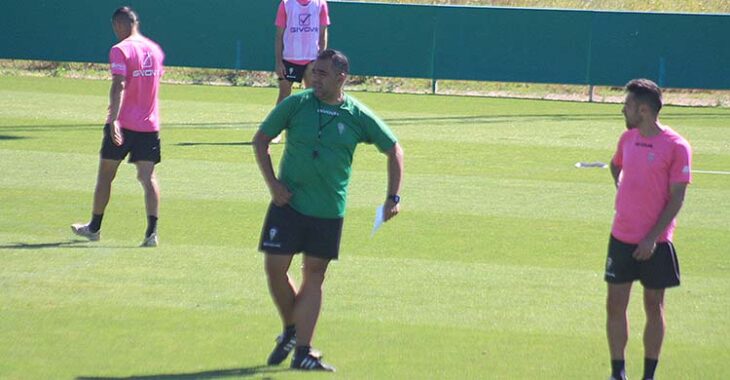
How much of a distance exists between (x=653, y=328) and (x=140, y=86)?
557 cm

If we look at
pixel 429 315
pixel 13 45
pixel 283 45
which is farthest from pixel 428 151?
pixel 13 45

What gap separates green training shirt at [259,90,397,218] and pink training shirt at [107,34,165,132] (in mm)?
3908

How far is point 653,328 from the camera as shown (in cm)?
750

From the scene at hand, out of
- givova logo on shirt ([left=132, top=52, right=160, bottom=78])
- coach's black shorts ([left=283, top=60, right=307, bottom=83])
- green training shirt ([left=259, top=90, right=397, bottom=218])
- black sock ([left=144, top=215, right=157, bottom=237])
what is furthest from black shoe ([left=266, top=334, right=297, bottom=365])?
coach's black shorts ([left=283, top=60, right=307, bottom=83])

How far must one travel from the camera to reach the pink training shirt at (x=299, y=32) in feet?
58.4

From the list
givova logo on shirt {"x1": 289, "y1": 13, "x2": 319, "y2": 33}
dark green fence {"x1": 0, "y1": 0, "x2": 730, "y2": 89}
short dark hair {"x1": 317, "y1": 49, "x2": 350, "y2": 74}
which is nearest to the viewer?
short dark hair {"x1": 317, "y1": 49, "x2": 350, "y2": 74}

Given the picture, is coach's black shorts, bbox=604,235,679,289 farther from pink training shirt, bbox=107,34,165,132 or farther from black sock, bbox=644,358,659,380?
pink training shirt, bbox=107,34,165,132

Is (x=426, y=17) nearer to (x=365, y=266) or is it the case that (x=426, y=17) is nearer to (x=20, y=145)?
(x=20, y=145)

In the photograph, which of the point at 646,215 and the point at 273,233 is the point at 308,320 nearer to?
the point at 273,233

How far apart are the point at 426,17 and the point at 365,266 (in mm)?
16688

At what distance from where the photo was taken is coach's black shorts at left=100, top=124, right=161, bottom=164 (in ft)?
37.8

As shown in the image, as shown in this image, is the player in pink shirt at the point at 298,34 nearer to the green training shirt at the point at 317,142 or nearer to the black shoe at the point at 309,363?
the green training shirt at the point at 317,142

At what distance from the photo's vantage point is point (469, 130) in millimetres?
20453

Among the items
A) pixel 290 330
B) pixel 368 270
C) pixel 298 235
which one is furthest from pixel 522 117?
pixel 298 235
